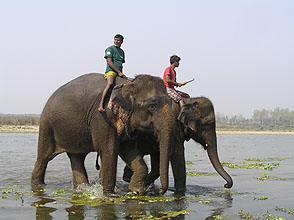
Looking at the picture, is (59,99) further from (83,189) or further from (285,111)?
(285,111)

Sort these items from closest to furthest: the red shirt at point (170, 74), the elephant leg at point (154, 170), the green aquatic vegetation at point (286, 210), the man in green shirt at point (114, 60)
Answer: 1. the green aquatic vegetation at point (286, 210)
2. the man in green shirt at point (114, 60)
3. the elephant leg at point (154, 170)
4. the red shirt at point (170, 74)

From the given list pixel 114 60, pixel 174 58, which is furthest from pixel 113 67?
pixel 174 58

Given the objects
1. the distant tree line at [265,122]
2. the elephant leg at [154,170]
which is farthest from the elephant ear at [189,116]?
the distant tree line at [265,122]

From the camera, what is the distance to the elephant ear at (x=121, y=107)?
8695mm

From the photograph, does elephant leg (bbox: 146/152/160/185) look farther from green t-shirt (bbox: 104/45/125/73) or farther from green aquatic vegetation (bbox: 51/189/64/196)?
green t-shirt (bbox: 104/45/125/73)

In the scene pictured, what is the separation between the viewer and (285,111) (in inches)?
6260

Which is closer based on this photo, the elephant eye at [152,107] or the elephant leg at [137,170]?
the elephant eye at [152,107]

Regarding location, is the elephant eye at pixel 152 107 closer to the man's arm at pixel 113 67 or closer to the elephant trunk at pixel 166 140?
the elephant trunk at pixel 166 140

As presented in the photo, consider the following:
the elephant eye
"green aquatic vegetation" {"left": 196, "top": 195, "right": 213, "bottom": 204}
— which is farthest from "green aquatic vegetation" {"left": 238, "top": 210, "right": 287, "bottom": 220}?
the elephant eye

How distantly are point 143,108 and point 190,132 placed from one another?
7.29 feet

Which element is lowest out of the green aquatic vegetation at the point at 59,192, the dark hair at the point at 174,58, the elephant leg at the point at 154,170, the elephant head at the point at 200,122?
the green aquatic vegetation at the point at 59,192

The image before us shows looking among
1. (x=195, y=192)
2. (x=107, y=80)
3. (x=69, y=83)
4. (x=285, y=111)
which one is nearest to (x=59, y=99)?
(x=69, y=83)

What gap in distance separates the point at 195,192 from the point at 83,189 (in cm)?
242

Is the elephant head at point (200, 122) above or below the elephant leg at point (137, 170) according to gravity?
above
